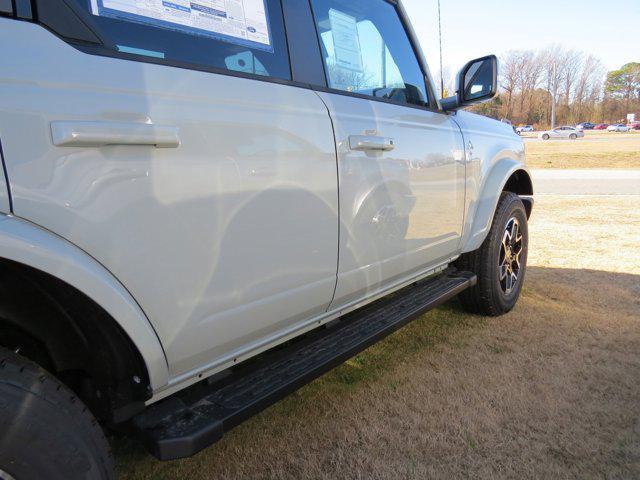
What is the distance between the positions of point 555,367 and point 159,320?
2449 millimetres

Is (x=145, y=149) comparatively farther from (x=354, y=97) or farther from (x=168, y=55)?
(x=354, y=97)

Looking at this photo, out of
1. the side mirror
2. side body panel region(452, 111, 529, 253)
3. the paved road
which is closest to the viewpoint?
the side mirror

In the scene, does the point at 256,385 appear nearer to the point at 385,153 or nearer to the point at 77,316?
the point at 77,316

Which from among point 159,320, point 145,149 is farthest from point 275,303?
point 145,149

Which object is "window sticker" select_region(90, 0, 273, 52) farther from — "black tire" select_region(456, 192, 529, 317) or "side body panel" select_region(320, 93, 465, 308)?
"black tire" select_region(456, 192, 529, 317)

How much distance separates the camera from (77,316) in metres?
1.40

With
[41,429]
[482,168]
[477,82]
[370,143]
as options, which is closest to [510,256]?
[482,168]

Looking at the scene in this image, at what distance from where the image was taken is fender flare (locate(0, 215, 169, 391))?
111 centimetres

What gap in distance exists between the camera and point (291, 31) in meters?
1.96

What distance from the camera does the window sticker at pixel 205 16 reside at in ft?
4.73

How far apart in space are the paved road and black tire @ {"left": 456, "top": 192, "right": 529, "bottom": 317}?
8.06 m

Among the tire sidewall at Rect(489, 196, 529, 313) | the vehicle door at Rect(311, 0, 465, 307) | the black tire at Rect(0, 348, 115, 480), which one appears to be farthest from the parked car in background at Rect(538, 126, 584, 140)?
the black tire at Rect(0, 348, 115, 480)

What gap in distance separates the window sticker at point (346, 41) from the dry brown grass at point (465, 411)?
1706 mm

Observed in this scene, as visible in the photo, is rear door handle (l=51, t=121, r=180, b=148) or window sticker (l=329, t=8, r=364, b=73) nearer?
rear door handle (l=51, t=121, r=180, b=148)
